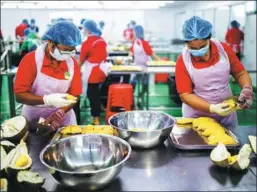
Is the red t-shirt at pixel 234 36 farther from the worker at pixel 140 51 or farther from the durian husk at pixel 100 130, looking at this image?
the durian husk at pixel 100 130

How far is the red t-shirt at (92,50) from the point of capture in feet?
14.5

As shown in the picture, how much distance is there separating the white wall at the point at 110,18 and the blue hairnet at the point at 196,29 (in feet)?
43.7

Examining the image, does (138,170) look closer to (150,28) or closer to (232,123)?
(232,123)

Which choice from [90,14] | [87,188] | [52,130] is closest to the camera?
[87,188]

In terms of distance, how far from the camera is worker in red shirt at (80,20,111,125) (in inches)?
175

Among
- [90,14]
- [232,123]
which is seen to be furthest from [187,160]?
[90,14]

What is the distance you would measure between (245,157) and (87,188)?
725mm

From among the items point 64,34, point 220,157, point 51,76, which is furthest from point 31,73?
point 220,157

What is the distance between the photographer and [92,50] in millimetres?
4473

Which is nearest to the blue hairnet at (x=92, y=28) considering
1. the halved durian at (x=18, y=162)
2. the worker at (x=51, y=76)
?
the worker at (x=51, y=76)

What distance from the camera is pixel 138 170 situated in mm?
1438

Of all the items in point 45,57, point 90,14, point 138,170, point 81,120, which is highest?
point 90,14

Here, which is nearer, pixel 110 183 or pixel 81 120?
pixel 110 183

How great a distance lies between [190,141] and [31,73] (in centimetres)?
114
